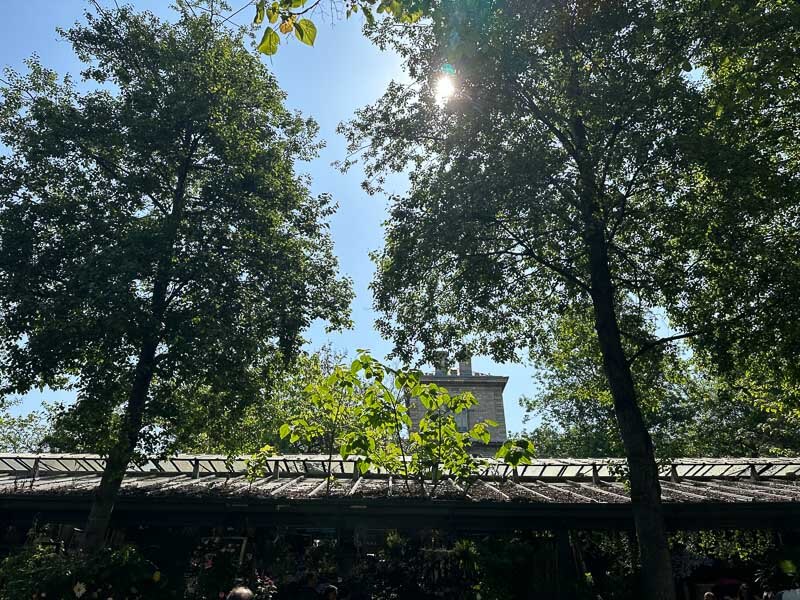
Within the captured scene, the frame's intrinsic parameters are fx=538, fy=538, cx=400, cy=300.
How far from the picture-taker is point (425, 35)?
1251cm

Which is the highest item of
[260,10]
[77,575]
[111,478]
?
[260,10]

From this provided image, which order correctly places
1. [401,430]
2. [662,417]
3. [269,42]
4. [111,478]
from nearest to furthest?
[269,42]
[111,478]
[401,430]
[662,417]

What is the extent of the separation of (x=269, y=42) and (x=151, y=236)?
327 inches

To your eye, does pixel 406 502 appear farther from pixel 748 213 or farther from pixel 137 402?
pixel 748 213

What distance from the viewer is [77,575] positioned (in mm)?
8469

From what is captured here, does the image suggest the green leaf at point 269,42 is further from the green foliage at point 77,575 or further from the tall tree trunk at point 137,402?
the green foliage at point 77,575

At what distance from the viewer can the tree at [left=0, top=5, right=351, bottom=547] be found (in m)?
10.9

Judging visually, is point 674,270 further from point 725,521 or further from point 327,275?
point 327,275

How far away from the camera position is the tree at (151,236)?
1088 cm

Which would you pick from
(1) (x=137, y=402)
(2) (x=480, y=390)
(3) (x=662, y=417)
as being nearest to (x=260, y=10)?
(1) (x=137, y=402)

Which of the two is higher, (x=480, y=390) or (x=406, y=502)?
(x=480, y=390)

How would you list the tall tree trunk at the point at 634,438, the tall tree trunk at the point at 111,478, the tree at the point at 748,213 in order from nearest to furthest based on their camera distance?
1. the tree at the point at 748,213
2. the tall tree trunk at the point at 634,438
3. the tall tree trunk at the point at 111,478

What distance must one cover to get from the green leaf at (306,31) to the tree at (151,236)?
7.86m

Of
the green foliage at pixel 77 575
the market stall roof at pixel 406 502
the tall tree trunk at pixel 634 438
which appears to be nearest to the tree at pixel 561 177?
the tall tree trunk at pixel 634 438
